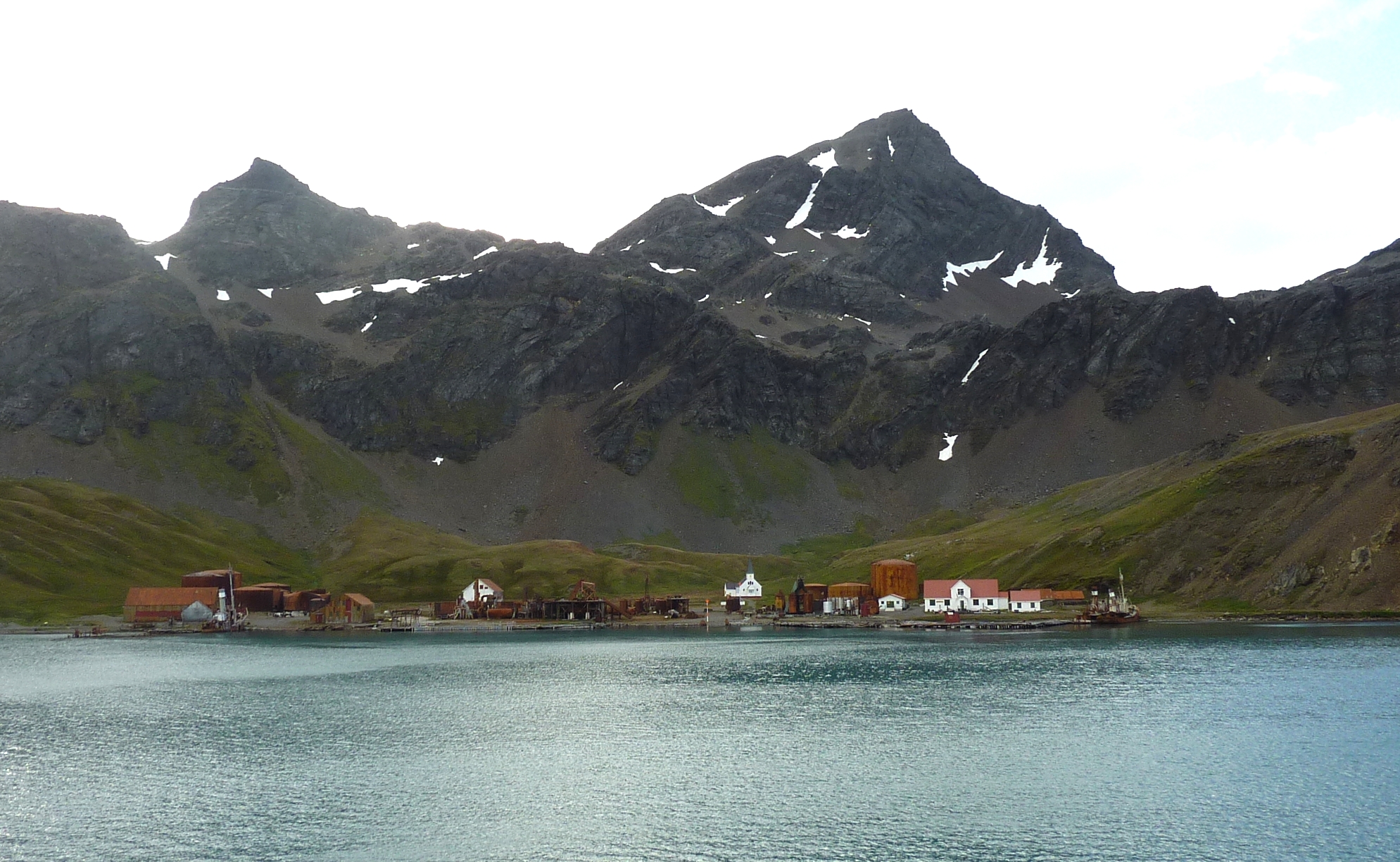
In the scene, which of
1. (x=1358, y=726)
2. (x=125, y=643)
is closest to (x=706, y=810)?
(x=1358, y=726)

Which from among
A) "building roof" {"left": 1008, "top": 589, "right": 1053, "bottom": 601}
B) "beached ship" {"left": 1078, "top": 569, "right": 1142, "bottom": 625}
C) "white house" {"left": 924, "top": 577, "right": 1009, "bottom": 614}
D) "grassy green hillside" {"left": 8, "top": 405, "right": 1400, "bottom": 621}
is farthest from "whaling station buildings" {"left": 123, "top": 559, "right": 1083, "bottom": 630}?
"beached ship" {"left": 1078, "top": 569, "right": 1142, "bottom": 625}

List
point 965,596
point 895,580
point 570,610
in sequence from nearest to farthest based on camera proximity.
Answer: point 965,596 < point 570,610 < point 895,580

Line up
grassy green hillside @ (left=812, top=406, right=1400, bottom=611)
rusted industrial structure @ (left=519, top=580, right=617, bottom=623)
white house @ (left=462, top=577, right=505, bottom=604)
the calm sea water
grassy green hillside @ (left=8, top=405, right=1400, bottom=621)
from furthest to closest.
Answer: white house @ (left=462, top=577, right=505, bottom=604)
rusted industrial structure @ (left=519, top=580, right=617, bottom=623)
grassy green hillside @ (left=8, top=405, right=1400, bottom=621)
grassy green hillside @ (left=812, top=406, right=1400, bottom=611)
the calm sea water

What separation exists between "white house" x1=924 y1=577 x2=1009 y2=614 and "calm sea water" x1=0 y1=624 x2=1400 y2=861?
62.4 meters

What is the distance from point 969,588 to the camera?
17525 centimetres

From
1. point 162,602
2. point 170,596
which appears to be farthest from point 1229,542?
point 162,602

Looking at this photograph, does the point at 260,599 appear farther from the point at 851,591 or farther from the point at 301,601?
the point at 851,591

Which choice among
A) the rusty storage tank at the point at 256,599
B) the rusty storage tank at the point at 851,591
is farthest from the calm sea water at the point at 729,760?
the rusty storage tank at the point at 256,599

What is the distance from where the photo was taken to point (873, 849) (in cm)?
4266

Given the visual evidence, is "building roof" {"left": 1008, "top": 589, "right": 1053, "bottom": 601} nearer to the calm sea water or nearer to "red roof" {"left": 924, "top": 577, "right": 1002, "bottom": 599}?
"red roof" {"left": 924, "top": 577, "right": 1002, "bottom": 599}

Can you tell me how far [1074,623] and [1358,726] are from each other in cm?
8995

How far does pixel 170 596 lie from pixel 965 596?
13833 centimetres

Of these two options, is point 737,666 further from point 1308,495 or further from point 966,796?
point 1308,495

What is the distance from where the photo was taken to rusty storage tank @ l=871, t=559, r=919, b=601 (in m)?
192
